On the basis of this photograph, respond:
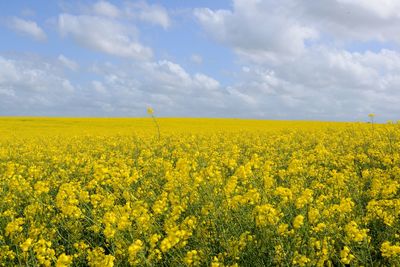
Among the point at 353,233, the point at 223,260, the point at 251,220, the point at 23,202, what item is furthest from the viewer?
the point at 23,202

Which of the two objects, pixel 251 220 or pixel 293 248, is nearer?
pixel 293 248

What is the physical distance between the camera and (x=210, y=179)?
5.45 metres

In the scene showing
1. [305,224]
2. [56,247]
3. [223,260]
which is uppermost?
[305,224]

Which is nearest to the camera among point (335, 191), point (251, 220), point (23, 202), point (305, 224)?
point (305, 224)

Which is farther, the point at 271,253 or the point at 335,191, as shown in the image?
the point at 335,191

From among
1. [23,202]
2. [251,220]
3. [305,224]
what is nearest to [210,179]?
[251,220]

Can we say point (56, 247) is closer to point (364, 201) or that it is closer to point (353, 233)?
point (353, 233)

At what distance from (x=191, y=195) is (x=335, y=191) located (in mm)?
2164

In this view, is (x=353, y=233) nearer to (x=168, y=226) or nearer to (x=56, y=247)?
(x=168, y=226)

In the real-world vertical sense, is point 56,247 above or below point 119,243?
below

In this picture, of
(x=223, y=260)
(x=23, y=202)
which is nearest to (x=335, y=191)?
(x=223, y=260)

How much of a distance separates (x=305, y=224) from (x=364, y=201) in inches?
98.3

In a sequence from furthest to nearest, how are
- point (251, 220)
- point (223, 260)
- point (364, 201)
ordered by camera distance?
point (364, 201) → point (251, 220) → point (223, 260)

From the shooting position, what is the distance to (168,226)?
4.39 meters
